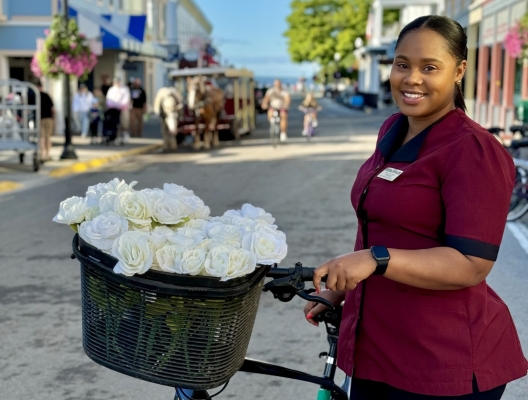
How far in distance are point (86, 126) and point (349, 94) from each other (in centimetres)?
4338

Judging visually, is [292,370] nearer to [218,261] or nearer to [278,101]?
[218,261]

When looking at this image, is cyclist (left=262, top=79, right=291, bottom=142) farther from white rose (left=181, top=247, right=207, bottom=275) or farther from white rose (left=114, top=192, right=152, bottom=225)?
white rose (left=181, top=247, right=207, bottom=275)

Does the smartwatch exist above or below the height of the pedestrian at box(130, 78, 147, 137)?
above

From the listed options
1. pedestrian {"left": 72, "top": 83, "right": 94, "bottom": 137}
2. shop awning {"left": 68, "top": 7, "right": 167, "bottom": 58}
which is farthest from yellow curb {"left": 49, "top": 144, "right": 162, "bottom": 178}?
shop awning {"left": 68, "top": 7, "right": 167, "bottom": 58}

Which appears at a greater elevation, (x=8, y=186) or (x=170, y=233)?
(x=170, y=233)

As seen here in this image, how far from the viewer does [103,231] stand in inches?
82.0

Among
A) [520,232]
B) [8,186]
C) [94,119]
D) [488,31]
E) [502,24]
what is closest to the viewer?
[520,232]

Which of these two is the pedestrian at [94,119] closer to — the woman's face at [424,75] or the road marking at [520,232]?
the road marking at [520,232]

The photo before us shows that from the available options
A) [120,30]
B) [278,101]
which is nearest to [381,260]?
[278,101]

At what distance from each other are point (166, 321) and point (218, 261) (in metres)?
0.21

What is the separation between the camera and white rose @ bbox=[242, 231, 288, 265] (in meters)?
2.07

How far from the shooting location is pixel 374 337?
2.40 m

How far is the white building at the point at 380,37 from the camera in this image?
57875 millimetres

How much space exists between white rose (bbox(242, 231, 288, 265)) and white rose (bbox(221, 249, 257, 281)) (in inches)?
1.3
